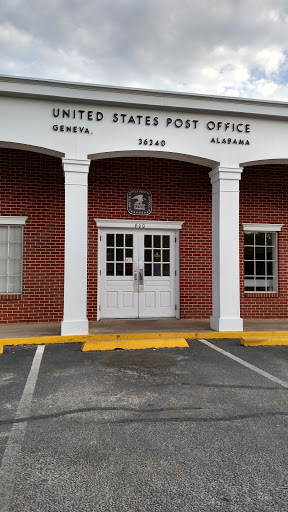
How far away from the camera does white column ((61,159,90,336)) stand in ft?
22.7

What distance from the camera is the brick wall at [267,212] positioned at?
9.73 metres

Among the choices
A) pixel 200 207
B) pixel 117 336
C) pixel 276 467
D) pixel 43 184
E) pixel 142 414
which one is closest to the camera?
pixel 276 467

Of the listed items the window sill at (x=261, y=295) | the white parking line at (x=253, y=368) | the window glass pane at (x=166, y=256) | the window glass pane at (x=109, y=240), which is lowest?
the white parking line at (x=253, y=368)

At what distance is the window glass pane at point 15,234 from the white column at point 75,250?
8.02 feet

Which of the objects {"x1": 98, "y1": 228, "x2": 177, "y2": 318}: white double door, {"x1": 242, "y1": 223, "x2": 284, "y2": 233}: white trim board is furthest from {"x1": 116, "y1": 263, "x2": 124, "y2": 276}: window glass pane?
{"x1": 242, "y1": 223, "x2": 284, "y2": 233}: white trim board

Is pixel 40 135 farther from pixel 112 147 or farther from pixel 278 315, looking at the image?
pixel 278 315

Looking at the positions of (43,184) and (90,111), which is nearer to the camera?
(90,111)

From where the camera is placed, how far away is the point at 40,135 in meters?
6.94

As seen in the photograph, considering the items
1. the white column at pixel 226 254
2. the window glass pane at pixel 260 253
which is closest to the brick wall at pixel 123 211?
the window glass pane at pixel 260 253

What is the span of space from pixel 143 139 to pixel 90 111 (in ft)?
3.75

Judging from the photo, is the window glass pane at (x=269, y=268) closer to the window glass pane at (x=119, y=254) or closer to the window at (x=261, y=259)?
the window at (x=261, y=259)

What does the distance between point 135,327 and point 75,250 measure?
2145 mm

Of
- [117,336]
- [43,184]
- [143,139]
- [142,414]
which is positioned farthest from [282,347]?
[43,184]

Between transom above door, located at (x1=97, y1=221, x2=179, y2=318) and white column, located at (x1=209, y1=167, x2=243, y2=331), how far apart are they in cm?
187
